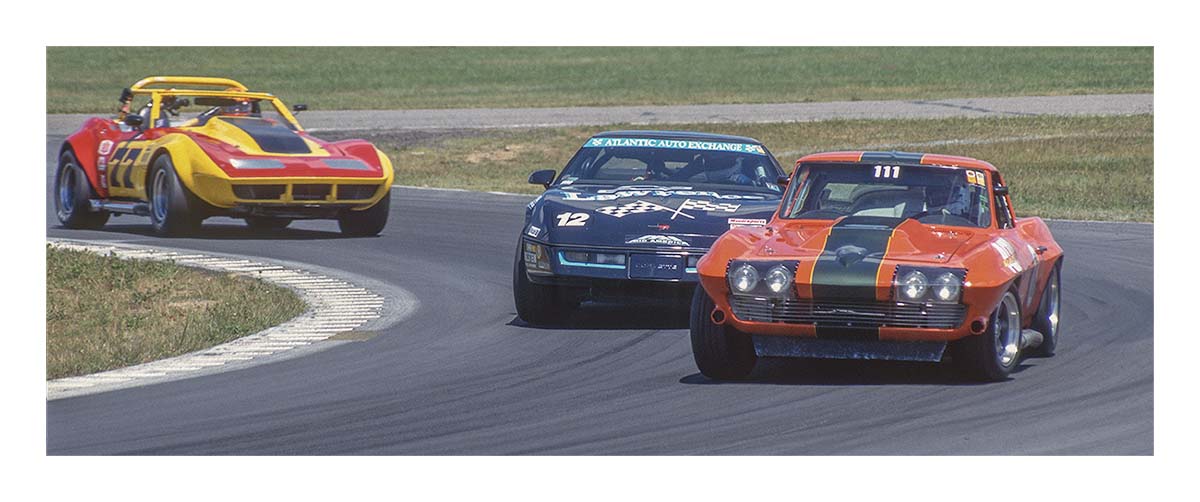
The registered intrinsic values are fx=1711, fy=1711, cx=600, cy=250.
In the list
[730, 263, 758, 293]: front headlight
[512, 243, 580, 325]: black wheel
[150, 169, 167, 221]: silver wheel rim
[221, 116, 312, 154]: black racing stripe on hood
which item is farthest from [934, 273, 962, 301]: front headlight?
[150, 169, 167, 221]: silver wheel rim

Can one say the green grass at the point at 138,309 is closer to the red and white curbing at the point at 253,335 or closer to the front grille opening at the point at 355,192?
the red and white curbing at the point at 253,335

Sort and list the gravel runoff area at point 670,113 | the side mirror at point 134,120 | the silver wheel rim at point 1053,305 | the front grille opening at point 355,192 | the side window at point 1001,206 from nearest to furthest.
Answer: the side window at point 1001,206 → the silver wheel rim at point 1053,305 → the front grille opening at point 355,192 → the side mirror at point 134,120 → the gravel runoff area at point 670,113

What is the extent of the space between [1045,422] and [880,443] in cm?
87

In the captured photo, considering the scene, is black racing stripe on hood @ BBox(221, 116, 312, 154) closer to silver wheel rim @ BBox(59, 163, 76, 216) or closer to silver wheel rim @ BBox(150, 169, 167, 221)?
silver wheel rim @ BBox(150, 169, 167, 221)

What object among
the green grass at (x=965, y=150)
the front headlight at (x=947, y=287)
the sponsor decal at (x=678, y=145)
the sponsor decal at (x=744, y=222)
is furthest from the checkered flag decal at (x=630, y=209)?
the green grass at (x=965, y=150)

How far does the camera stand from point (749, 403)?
26.1 ft

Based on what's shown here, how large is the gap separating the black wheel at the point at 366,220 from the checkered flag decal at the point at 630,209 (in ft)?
18.0

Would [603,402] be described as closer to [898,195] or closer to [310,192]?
[898,195]

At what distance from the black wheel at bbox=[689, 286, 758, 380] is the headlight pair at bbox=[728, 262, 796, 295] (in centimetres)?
26

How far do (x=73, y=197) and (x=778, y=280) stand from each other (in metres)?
10.2

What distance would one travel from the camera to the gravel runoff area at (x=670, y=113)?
22234 millimetres

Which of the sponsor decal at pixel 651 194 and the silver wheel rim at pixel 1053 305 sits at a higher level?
the sponsor decal at pixel 651 194
